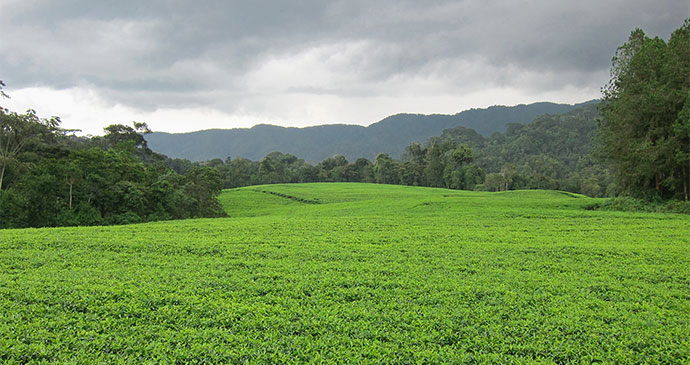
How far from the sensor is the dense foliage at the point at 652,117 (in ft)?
72.4

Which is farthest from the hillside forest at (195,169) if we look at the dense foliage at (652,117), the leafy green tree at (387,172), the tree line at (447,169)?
the leafy green tree at (387,172)

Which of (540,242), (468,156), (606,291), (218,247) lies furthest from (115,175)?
(468,156)

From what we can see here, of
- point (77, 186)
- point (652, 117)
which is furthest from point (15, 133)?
point (652, 117)

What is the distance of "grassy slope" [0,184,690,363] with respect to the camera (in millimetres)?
5676

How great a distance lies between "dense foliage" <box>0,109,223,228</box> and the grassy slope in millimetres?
10439

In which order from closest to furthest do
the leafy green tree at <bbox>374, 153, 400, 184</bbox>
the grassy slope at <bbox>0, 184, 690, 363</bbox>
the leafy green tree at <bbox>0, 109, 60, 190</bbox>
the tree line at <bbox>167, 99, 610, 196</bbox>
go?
the grassy slope at <bbox>0, 184, 690, 363</bbox> → the leafy green tree at <bbox>0, 109, 60, 190</bbox> → the tree line at <bbox>167, 99, 610, 196</bbox> → the leafy green tree at <bbox>374, 153, 400, 184</bbox>

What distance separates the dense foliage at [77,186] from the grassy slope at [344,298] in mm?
10439

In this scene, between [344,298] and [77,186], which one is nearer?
[344,298]

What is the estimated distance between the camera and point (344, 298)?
301 inches

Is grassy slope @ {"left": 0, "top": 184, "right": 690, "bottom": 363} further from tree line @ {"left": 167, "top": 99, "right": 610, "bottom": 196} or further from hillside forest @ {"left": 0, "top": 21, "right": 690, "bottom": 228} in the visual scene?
tree line @ {"left": 167, "top": 99, "right": 610, "bottom": 196}

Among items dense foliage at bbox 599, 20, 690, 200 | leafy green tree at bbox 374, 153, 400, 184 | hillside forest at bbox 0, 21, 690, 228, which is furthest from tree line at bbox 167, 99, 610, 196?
dense foliage at bbox 599, 20, 690, 200

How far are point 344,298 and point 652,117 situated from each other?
26.6 meters

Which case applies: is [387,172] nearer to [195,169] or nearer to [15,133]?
[195,169]

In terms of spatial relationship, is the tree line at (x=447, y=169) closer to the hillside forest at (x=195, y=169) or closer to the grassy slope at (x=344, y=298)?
the hillside forest at (x=195, y=169)
